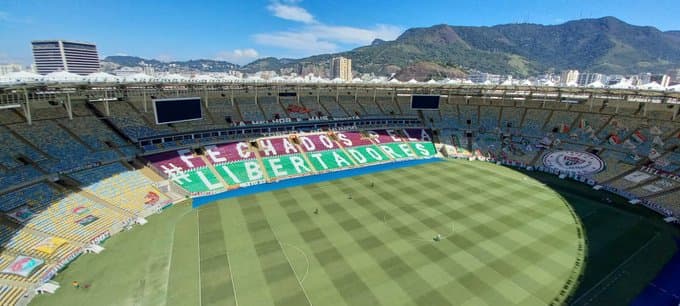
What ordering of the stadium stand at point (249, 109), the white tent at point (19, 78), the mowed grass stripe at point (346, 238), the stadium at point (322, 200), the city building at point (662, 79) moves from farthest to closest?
the city building at point (662, 79), the stadium stand at point (249, 109), the white tent at point (19, 78), the stadium at point (322, 200), the mowed grass stripe at point (346, 238)

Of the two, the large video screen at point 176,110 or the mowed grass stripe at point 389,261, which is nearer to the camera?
the mowed grass stripe at point 389,261

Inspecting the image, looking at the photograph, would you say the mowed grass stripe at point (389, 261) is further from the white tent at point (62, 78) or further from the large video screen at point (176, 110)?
the white tent at point (62, 78)

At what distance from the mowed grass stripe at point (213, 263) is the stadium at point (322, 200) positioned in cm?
13

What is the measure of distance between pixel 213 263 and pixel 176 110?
24.5 meters

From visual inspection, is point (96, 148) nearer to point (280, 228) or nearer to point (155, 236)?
point (155, 236)

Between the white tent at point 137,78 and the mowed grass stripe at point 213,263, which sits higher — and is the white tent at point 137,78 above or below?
above

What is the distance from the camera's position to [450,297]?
642 inches

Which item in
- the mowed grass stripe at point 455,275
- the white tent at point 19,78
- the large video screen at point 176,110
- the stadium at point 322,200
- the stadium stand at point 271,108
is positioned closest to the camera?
the mowed grass stripe at point 455,275

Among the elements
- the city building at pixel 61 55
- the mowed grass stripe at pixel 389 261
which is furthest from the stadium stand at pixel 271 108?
the city building at pixel 61 55

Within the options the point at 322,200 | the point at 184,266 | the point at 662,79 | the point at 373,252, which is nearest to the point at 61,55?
the point at 322,200

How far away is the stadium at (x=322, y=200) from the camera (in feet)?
57.1

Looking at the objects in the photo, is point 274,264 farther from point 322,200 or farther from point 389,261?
point 322,200

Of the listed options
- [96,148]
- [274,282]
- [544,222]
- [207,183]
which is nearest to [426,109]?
[544,222]

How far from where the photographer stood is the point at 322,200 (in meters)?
29.2
